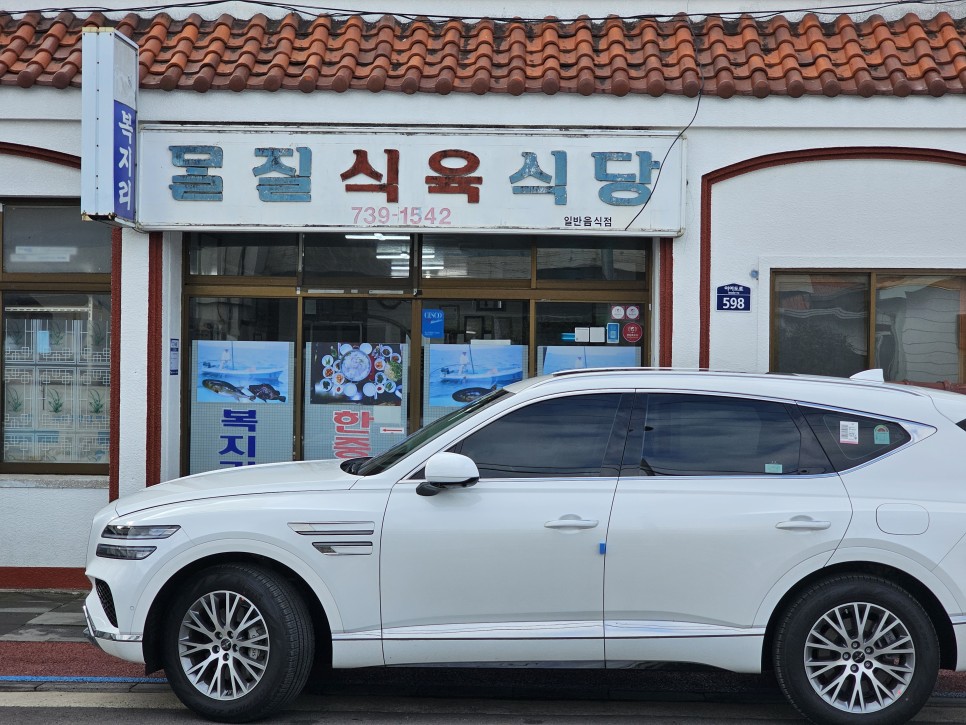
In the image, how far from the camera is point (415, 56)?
909cm

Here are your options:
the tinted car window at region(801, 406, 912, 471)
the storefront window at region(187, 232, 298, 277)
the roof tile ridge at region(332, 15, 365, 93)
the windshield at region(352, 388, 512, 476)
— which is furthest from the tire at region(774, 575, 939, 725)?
the storefront window at region(187, 232, 298, 277)

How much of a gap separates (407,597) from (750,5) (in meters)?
6.79

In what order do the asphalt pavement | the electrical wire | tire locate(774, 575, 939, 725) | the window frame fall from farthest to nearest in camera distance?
the electrical wire < the window frame < the asphalt pavement < tire locate(774, 575, 939, 725)

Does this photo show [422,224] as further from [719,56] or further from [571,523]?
[571,523]

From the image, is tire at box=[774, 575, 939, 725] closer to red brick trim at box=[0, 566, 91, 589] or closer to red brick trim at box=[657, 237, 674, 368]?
red brick trim at box=[657, 237, 674, 368]

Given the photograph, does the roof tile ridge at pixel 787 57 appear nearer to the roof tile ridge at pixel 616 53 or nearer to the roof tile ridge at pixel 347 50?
the roof tile ridge at pixel 616 53

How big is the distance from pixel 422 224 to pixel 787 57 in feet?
11.2

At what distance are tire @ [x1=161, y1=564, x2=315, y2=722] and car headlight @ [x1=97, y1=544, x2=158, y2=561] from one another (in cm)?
28

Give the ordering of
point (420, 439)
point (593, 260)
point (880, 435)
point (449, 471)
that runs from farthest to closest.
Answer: point (593, 260), point (420, 439), point (880, 435), point (449, 471)

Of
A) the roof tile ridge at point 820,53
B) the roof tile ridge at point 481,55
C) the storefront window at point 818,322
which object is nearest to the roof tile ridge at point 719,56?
the roof tile ridge at point 820,53

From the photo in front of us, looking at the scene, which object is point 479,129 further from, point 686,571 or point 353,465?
point 686,571

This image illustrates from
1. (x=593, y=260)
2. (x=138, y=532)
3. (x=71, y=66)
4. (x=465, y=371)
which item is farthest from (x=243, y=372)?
(x=138, y=532)

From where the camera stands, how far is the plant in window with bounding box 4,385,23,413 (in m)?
9.41

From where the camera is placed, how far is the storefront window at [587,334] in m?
9.38
